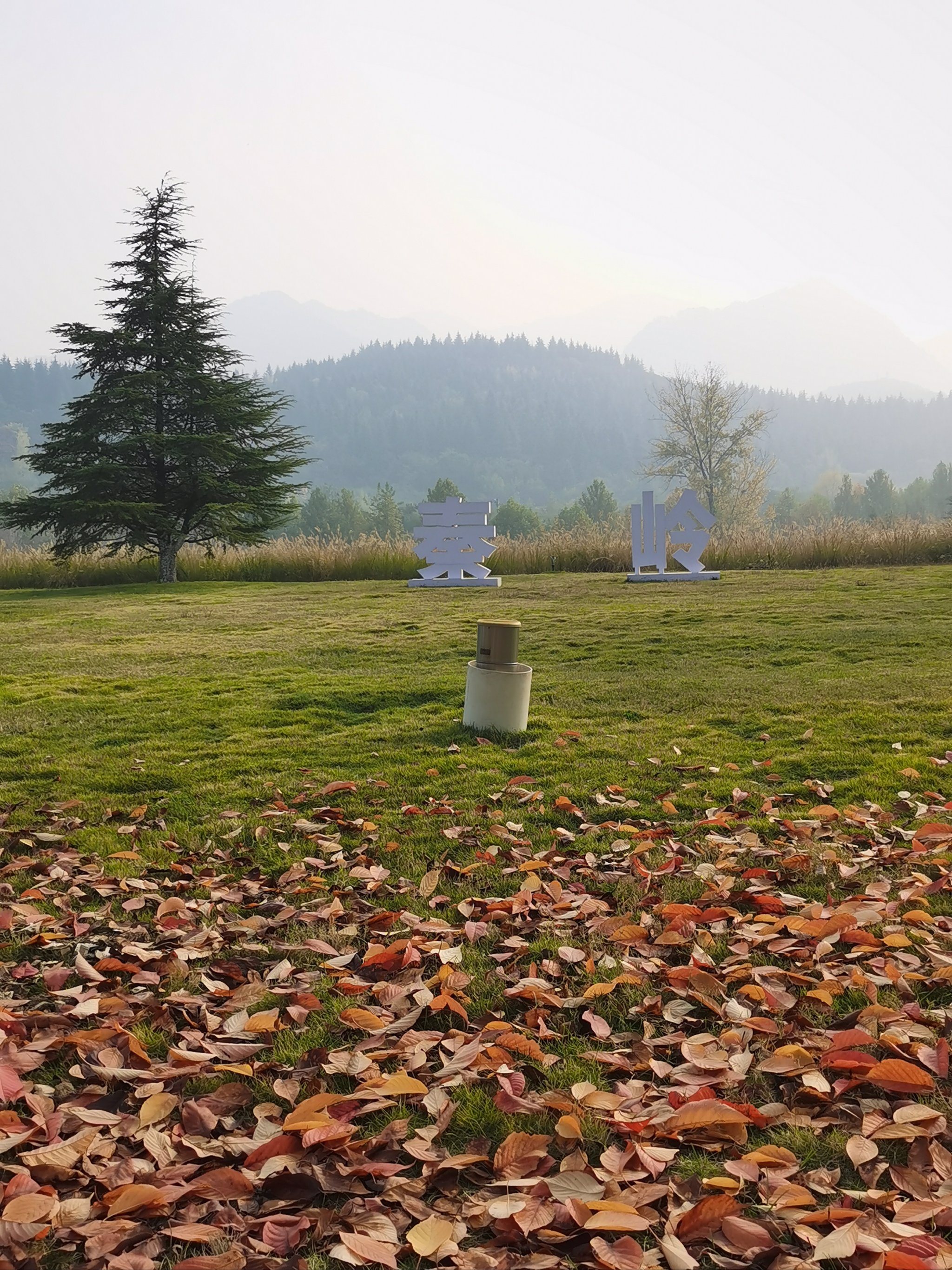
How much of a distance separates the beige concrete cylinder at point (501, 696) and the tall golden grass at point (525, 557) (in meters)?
11.8

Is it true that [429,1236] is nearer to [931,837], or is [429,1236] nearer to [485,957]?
[485,957]

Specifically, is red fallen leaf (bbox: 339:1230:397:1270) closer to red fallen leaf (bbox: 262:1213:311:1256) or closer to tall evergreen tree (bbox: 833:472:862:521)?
red fallen leaf (bbox: 262:1213:311:1256)

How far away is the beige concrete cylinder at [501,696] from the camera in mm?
5008

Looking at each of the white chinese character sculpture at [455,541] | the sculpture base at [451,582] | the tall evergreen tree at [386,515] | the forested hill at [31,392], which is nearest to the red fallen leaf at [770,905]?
the sculpture base at [451,582]

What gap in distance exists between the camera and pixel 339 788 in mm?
4141

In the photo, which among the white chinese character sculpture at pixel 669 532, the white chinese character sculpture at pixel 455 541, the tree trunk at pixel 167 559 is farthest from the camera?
the tree trunk at pixel 167 559

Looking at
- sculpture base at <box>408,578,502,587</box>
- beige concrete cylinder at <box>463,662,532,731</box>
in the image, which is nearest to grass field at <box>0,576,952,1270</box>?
beige concrete cylinder at <box>463,662,532,731</box>

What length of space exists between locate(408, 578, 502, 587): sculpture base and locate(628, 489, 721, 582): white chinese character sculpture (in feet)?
7.57

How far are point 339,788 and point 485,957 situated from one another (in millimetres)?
1741

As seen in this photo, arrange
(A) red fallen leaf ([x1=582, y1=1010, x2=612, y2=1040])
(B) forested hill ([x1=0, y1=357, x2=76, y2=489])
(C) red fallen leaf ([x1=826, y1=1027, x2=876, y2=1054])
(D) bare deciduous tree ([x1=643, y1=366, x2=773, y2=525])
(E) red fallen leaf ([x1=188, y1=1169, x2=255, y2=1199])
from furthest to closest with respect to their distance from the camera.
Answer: (B) forested hill ([x1=0, y1=357, x2=76, y2=489]), (D) bare deciduous tree ([x1=643, y1=366, x2=773, y2=525]), (A) red fallen leaf ([x1=582, y1=1010, x2=612, y2=1040]), (C) red fallen leaf ([x1=826, y1=1027, x2=876, y2=1054]), (E) red fallen leaf ([x1=188, y1=1169, x2=255, y2=1199])

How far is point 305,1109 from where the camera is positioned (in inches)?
72.2

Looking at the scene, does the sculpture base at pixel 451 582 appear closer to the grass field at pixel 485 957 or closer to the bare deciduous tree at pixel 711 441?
the grass field at pixel 485 957

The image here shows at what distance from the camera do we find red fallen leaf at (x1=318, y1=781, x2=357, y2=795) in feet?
13.5

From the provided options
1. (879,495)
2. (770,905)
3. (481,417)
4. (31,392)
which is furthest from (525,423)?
(770,905)
